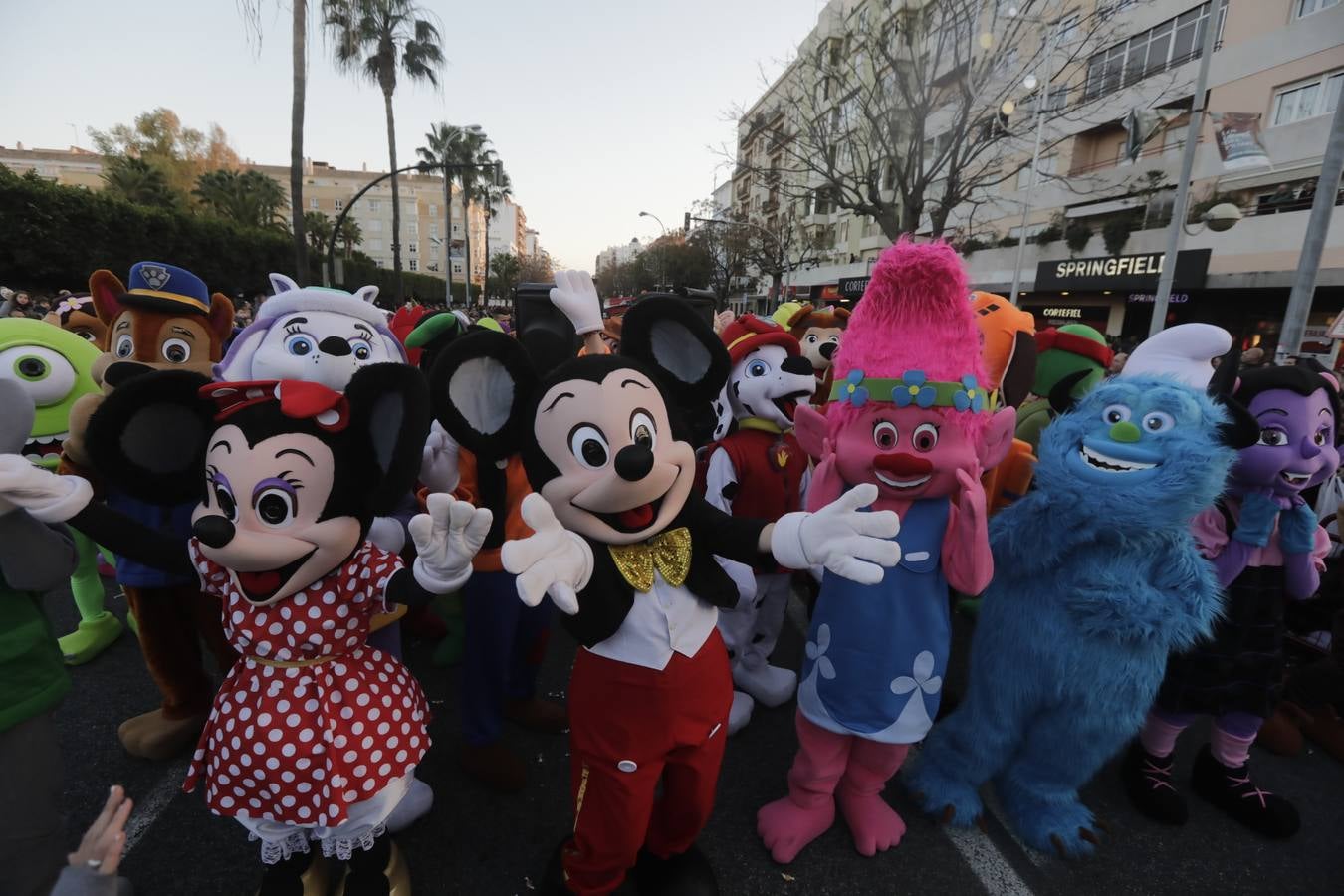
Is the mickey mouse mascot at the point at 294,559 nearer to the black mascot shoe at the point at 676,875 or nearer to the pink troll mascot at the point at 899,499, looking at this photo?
the black mascot shoe at the point at 676,875

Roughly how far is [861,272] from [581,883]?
31.0 m

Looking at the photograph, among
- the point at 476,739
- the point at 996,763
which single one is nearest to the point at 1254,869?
the point at 996,763

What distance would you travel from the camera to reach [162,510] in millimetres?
2697

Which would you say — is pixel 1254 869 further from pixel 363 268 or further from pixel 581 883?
pixel 363 268

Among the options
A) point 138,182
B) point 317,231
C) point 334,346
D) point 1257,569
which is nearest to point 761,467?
point 334,346

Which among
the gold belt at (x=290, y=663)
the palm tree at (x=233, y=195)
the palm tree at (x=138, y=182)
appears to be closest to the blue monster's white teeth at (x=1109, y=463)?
the gold belt at (x=290, y=663)

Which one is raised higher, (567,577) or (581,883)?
(567,577)

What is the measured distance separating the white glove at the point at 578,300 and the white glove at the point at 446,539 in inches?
34.7

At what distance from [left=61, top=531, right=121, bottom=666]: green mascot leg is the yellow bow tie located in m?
3.66

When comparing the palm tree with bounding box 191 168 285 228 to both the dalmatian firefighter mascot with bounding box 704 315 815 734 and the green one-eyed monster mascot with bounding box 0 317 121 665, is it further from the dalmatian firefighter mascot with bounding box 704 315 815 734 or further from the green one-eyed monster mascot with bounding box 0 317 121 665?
the dalmatian firefighter mascot with bounding box 704 315 815 734

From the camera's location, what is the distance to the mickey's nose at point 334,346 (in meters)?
2.38

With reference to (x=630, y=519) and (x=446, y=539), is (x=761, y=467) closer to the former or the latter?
(x=630, y=519)

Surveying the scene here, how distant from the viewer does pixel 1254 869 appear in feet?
8.10

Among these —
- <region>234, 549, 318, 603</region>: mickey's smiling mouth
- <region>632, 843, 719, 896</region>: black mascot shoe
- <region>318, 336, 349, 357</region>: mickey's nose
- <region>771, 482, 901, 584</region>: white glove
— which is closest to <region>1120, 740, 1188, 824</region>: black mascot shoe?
<region>632, 843, 719, 896</region>: black mascot shoe
